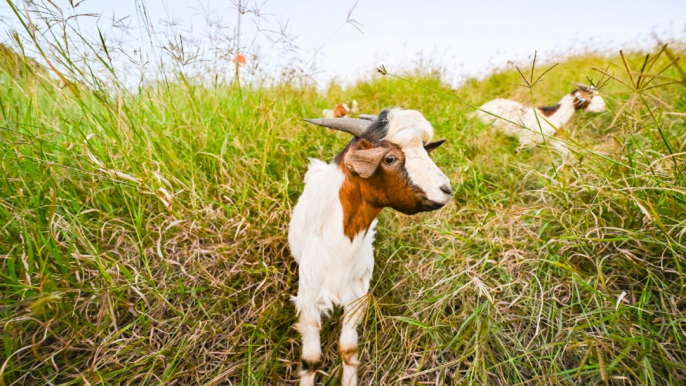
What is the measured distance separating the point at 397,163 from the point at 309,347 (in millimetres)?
1072

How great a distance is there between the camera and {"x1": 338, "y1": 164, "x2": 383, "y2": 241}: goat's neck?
4.84 feet

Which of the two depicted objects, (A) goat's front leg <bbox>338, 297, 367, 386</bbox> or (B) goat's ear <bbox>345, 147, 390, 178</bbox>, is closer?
(B) goat's ear <bbox>345, 147, 390, 178</bbox>

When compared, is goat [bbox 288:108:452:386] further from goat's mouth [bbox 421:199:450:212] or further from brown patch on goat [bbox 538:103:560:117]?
brown patch on goat [bbox 538:103:560:117]

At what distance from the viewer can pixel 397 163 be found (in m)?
1.33

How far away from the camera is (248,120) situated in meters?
2.50

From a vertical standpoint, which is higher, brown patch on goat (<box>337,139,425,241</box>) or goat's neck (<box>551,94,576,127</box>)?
goat's neck (<box>551,94,576,127</box>)

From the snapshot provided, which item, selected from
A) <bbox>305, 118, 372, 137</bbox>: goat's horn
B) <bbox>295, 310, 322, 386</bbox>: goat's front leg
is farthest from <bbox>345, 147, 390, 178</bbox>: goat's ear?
<bbox>295, 310, 322, 386</bbox>: goat's front leg

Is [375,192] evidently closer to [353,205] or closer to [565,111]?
[353,205]

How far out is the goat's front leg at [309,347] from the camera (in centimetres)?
159

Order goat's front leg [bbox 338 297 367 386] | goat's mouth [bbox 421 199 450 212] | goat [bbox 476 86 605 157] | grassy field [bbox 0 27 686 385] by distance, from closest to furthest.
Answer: goat's mouth [bbox 421 199 450 212] < grassy field [bbox 0 27 686 385] < goat's front leg [bbox 338 297 367 386] < goat [bbox 476 86 605 157]

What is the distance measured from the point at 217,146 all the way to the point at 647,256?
2.67 m

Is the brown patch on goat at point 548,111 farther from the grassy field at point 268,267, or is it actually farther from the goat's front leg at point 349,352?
the goat's front leg at point 349,352

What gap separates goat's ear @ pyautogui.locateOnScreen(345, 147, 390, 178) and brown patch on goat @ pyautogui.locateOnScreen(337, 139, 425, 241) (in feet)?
0.10

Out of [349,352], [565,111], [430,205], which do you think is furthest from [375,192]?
[565,111]
